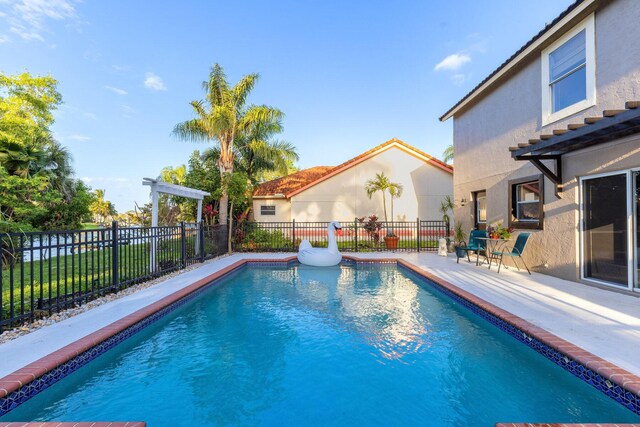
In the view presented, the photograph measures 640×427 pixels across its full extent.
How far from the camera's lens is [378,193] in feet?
62.1

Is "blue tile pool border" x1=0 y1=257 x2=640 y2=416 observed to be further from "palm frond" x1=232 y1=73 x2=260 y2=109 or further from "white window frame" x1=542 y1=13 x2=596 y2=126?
"palm frond" x1=232 y1=73 x2=260 y2=109

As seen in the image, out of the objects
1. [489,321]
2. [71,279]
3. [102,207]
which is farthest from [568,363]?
[102,207]

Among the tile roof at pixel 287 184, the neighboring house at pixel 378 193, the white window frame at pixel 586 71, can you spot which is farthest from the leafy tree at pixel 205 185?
the white window frame at pixel 586 71

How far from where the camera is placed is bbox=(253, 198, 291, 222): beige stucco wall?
2058cm

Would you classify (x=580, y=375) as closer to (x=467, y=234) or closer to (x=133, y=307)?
(x=133, y=307)

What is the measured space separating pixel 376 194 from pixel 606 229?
1326 cm

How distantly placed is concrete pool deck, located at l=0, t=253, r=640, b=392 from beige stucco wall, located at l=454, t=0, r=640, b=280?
1.15 metres

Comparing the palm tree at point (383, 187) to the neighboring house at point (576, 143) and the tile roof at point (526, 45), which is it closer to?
the tile roof at point (526, 45)

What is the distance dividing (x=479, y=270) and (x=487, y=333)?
14.7ft

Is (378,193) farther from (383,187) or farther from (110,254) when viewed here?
(110,254)

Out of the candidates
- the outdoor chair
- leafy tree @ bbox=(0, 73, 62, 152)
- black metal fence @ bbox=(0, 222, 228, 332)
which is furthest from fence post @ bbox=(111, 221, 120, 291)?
leafy tree @ bbox=(0, 73, 62, 152)

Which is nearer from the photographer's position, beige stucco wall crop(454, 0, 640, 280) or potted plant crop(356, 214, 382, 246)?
beige stucco wall crop(454, 0, 640, 280)

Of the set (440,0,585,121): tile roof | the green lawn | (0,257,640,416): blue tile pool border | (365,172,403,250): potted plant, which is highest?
(440,0,585,121): tile roof

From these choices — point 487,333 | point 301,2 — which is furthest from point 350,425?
point 301,2
